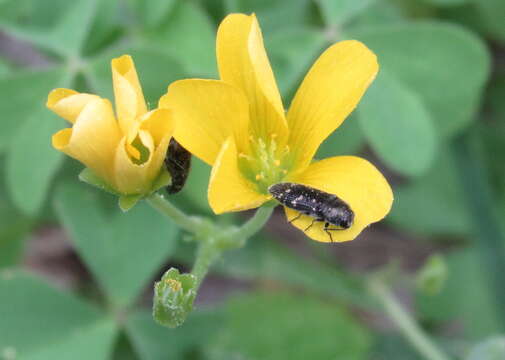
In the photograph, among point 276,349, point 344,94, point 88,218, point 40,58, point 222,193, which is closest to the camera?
point 222,193

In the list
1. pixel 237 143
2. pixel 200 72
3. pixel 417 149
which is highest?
pixel 237 143

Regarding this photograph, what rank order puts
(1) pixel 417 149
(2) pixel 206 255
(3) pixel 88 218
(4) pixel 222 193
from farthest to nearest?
1. (3) pixel 88 218
2. (1) pixel 417 149
3. (2) pixel 206 255
4. (4) pixel 222 193

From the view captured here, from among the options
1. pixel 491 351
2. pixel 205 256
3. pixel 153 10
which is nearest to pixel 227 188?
pixel 205 256

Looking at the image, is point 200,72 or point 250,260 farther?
point 250,260

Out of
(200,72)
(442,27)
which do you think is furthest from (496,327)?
(200,72)

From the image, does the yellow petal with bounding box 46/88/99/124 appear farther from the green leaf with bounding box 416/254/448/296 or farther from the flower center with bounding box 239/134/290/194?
the green leaf with bounding box 416/254/448/296

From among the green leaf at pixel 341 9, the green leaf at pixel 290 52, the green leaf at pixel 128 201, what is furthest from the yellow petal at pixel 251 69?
the green leaf at pixel 341 9

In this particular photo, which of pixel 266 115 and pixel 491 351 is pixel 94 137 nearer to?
pixel 266 115

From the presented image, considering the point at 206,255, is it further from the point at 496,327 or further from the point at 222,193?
the point at 496,327
